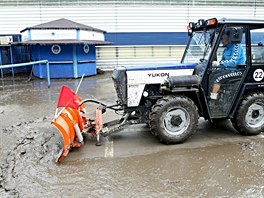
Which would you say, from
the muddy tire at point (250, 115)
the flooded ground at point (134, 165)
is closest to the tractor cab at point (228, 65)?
the muddy tire at point (250, 115)

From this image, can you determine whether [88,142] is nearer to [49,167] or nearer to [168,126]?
[49,167]

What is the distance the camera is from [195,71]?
4992 millimetres

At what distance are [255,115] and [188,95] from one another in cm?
141

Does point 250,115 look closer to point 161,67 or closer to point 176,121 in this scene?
point 176,121

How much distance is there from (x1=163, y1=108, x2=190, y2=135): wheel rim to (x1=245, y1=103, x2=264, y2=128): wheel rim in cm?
125

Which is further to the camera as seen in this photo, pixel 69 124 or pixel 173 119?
pixel 173 119

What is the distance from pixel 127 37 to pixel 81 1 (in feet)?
11.2

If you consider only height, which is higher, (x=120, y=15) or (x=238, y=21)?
(x=120, y=15)

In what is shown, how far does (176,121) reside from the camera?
470cm

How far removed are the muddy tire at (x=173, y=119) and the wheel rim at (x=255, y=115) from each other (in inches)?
45.5

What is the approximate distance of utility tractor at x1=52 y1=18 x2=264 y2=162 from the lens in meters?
4.62

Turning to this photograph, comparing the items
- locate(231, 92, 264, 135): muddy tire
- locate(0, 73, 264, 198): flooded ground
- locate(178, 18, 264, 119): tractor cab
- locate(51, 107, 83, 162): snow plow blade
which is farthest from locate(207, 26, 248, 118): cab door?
locate(51, 107, 83, 162): snow plow blade

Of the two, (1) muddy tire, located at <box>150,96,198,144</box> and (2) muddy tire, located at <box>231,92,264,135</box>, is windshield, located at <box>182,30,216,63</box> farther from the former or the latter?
(2) muddy tire, located at <box>231,92,264,135</box>

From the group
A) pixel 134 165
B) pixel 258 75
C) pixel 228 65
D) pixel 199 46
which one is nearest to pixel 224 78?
pixel 228 65
